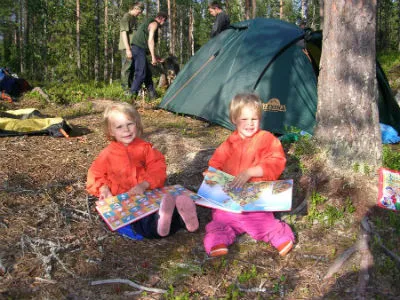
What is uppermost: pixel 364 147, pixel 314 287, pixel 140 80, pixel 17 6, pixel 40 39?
pixel 17 6

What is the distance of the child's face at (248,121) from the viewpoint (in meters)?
3.03

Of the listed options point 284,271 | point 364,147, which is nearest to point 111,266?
point 284,271

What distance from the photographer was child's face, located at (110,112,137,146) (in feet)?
9.99

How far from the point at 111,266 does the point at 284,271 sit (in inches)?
44.1

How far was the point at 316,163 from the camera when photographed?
3.37 metres

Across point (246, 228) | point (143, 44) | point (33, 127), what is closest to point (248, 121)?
point (246, 228)

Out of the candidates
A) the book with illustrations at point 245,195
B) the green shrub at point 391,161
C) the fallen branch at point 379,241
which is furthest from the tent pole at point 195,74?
the fallen branch at point 379,241

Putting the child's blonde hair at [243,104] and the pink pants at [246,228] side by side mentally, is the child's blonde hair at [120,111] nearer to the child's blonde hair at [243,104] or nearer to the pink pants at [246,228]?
the child's blonde hair at [243,104]

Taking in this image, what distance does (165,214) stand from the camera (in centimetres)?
263

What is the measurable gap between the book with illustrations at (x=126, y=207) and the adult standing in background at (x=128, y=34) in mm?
5659

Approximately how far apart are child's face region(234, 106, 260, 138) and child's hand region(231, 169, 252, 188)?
354mm

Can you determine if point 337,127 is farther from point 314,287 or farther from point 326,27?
point 314,287

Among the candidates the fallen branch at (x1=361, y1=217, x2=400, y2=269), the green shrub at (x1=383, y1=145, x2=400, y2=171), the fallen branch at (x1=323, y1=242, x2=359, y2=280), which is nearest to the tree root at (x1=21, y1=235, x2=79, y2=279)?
the fallen branch at (x1=323, y1=242, x2=359, y2=280)

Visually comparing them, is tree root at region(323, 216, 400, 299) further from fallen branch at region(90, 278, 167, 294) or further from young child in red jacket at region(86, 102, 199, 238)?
young child in red jacket at region(86, 102, 199, 238)
